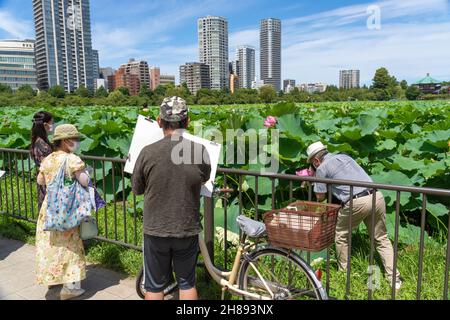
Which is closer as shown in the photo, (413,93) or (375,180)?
(375,180)

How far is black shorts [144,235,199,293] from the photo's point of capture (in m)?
2.39

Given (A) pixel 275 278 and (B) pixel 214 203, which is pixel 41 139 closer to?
(B) pixel 214 203

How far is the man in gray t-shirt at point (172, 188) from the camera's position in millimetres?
2275

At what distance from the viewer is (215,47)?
95.2 metres

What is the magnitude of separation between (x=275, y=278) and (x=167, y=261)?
28.0 inches

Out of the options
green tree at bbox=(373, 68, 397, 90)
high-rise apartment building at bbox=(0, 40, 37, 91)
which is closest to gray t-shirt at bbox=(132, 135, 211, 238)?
green tree at bbox=(373, 68, 397, 90)

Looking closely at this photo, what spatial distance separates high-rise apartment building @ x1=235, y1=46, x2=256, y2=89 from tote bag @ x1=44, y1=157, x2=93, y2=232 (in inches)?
5048

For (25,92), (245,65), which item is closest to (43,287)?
(25,92)

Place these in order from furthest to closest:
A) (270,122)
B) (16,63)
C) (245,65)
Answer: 1. (245,65)
2. (16,63)
3. (270,122)

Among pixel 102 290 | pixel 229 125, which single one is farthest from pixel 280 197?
pixel 102 290

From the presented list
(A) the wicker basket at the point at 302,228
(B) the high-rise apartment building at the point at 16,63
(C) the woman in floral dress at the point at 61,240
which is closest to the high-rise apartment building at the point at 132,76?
(B) the high-rise apartment building at the point at 16,63

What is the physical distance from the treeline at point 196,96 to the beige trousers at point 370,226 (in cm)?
3278

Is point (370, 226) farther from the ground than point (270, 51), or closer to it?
closer to it

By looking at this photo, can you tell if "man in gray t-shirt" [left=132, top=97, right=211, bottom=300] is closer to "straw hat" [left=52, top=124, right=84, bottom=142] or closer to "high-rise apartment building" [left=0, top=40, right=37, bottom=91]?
"straw hat" [left=52, top=124, right=84, bottom=142]
